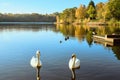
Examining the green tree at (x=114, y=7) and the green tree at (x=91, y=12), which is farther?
the green tree at (x=91, y=12)

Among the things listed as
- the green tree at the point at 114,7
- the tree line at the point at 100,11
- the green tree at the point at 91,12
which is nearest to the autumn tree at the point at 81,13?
the tree line at the point at 100,11

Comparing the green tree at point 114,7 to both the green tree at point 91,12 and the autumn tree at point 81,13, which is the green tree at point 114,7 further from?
the autumn tree at point 81,13

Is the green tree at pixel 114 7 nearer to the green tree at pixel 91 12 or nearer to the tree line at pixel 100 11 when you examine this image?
the tree line at pixel 100 11

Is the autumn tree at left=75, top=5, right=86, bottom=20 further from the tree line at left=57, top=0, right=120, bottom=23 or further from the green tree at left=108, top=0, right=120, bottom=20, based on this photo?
the green tree at left=108, top=0, right=120, bottom=20

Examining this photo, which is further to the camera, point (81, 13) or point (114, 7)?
point (81, 13)

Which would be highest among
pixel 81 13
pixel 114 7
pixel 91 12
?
pixel 81 13

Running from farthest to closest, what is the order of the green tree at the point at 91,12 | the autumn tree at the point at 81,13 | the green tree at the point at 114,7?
the autumn tree at the point at 81,13 < the green tree at the point at 91,12 < the green tree at the point at 114,7

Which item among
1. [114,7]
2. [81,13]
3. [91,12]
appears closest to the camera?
[114,7]

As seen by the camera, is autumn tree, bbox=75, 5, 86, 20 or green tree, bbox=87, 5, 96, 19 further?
autumn tree, bbox=75, 5, 86, 20

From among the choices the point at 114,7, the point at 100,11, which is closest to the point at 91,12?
the point at 100,11

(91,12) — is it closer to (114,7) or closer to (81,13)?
(81,13)

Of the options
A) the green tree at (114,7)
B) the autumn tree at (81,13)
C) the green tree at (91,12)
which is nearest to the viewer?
the green tree at (114,7)

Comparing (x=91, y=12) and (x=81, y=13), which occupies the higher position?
(x=81, y=13)

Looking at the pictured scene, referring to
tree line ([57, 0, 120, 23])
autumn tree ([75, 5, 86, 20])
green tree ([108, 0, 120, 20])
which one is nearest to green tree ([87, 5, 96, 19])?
tree line ([57, 0, 120, 23])
